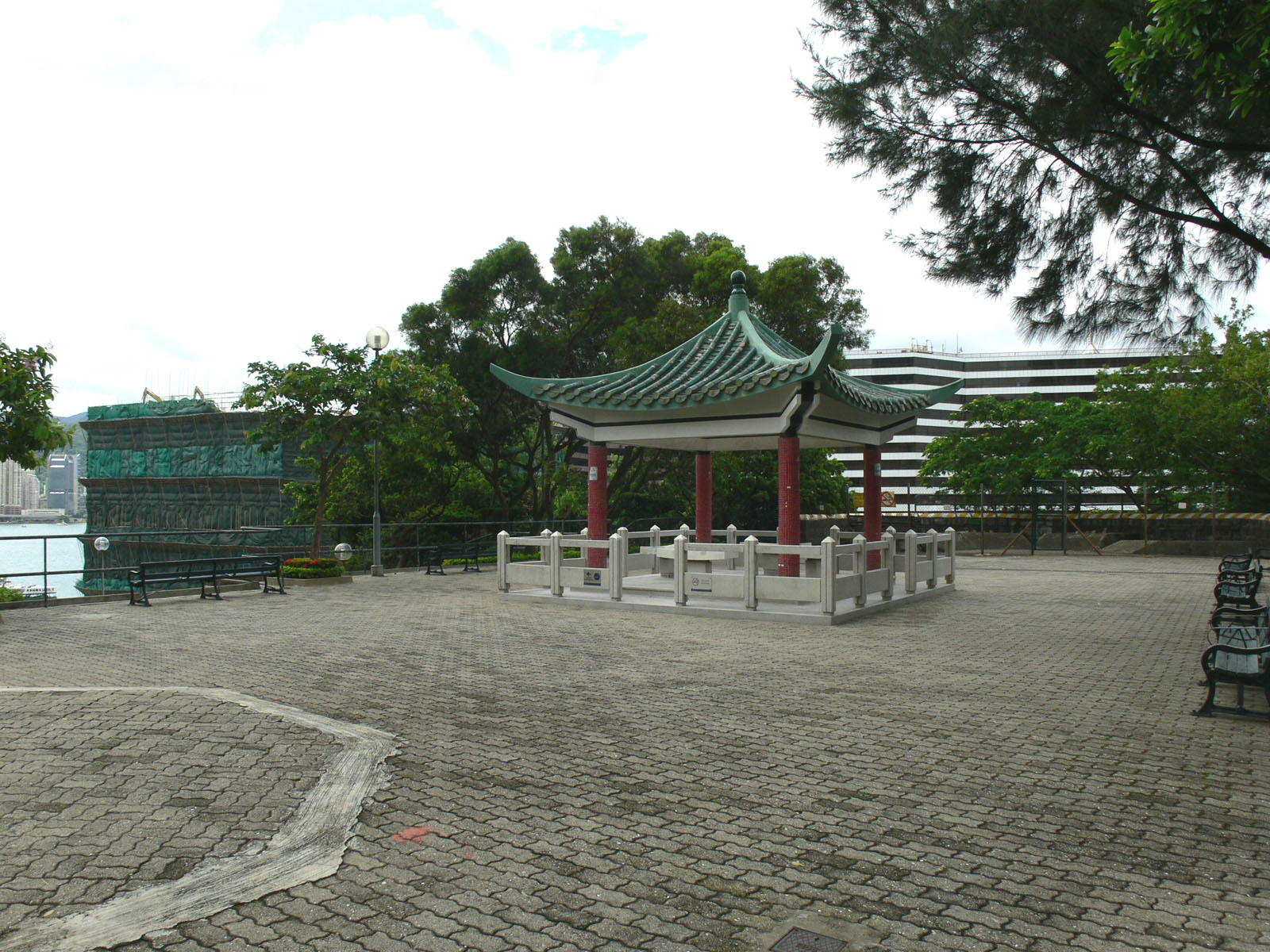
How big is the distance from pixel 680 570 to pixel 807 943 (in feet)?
34.5

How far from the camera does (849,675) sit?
28.9 feet

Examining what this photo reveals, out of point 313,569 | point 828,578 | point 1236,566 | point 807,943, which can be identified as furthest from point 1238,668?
point 313,569

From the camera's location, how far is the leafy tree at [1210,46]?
5.41m

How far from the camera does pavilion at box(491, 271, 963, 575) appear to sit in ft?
47.6

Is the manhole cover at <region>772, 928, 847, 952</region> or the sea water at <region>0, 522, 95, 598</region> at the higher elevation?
the sea water at <region>0, 522, 95, 598</region>

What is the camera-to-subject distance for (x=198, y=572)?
15625 mm

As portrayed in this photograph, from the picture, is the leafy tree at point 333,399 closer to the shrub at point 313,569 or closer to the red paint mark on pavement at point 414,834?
the shrub at point 313,569

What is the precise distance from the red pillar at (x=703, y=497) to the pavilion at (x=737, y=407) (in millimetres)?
23

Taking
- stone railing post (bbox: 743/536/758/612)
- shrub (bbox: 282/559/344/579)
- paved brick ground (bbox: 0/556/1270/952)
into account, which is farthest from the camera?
shrub (bbox: 282/559/344/579)

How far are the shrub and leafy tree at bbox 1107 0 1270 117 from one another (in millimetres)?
17188

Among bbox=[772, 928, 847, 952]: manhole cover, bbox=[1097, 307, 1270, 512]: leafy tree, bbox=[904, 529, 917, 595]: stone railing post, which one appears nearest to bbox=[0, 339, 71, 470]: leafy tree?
bbox=[772, 928, 847, 952]: manhole cover

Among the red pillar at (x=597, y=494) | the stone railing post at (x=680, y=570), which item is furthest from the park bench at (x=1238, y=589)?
the red pillar at (x=597, y=494)

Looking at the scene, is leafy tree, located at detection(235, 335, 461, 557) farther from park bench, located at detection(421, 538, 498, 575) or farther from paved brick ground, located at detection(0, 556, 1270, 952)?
paved brick ground, located at detection(0, 556, 1270, 952)

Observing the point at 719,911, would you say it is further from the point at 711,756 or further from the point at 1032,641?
the point at 1032,641
